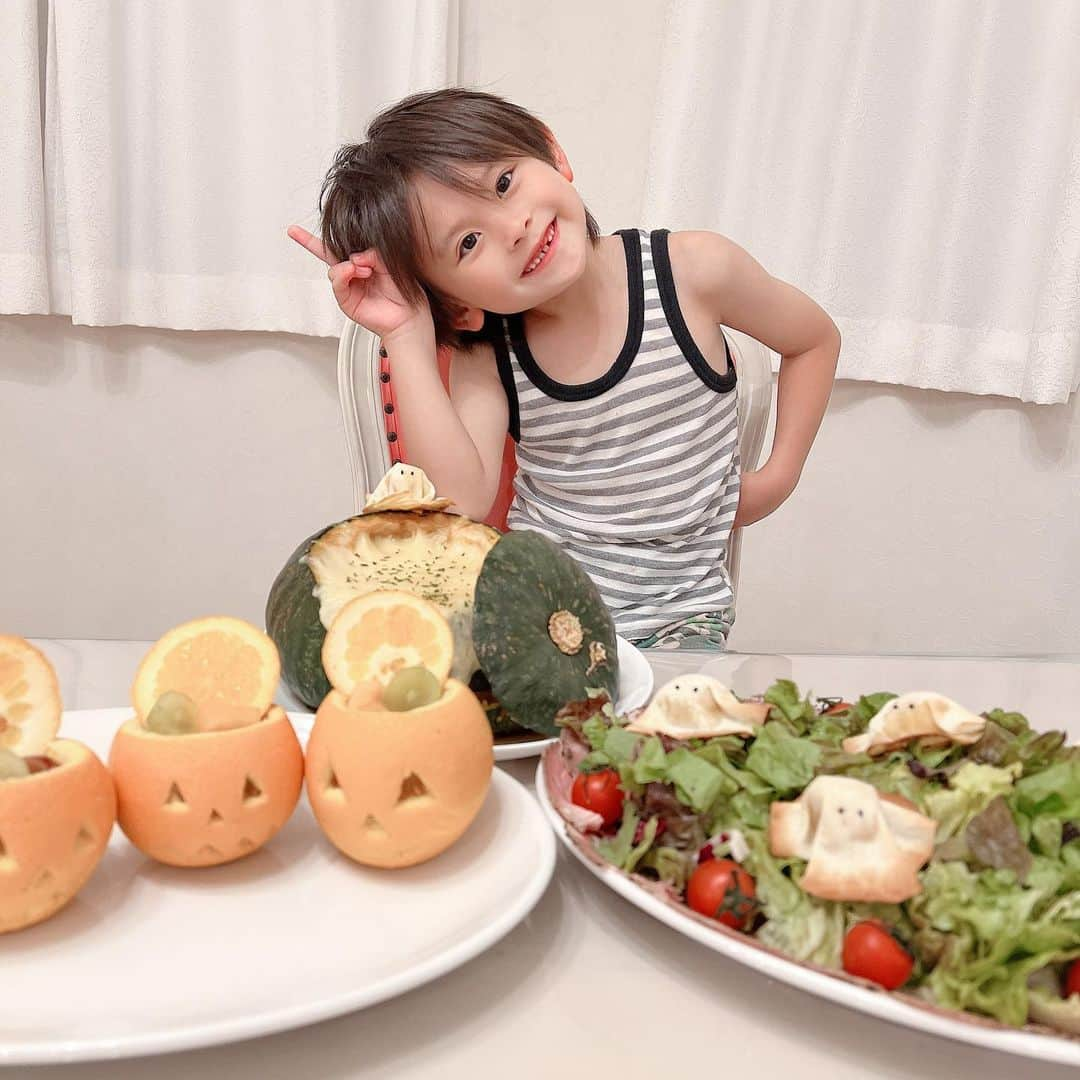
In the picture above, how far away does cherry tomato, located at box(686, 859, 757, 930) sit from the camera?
41cm

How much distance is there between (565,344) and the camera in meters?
1.24

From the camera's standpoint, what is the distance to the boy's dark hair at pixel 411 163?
41.8 inches

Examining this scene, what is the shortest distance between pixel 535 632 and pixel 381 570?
0.13m

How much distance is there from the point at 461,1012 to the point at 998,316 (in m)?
1.97

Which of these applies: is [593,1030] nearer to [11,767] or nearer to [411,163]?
[11,767]

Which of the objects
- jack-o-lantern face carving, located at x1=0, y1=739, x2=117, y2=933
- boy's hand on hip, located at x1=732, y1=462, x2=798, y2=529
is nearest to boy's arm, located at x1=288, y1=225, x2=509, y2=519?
boy's hand on hip, located at x1=732, y1=462, x2=798, y2=529

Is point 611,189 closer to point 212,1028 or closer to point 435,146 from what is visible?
point 435,146

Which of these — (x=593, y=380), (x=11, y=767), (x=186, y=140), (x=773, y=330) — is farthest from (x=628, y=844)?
(x=186, y=140)

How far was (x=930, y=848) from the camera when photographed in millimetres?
407

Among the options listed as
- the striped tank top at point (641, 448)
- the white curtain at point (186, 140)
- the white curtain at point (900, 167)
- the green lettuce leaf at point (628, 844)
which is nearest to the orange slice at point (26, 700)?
the green lettuce leaf at point (628, 844)

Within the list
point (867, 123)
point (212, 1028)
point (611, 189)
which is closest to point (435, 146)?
point (212, 1028)

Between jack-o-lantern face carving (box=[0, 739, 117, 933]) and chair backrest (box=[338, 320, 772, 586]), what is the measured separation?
2.57ft

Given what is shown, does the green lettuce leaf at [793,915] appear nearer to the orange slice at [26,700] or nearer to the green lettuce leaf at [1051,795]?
the green lettuce leaf at [1051,795]

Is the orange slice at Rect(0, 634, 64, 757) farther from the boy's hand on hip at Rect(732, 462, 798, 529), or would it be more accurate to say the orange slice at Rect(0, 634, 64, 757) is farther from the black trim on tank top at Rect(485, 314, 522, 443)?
Answer: the boy's hand on hip at Rect(732, 462, 798, 529)
